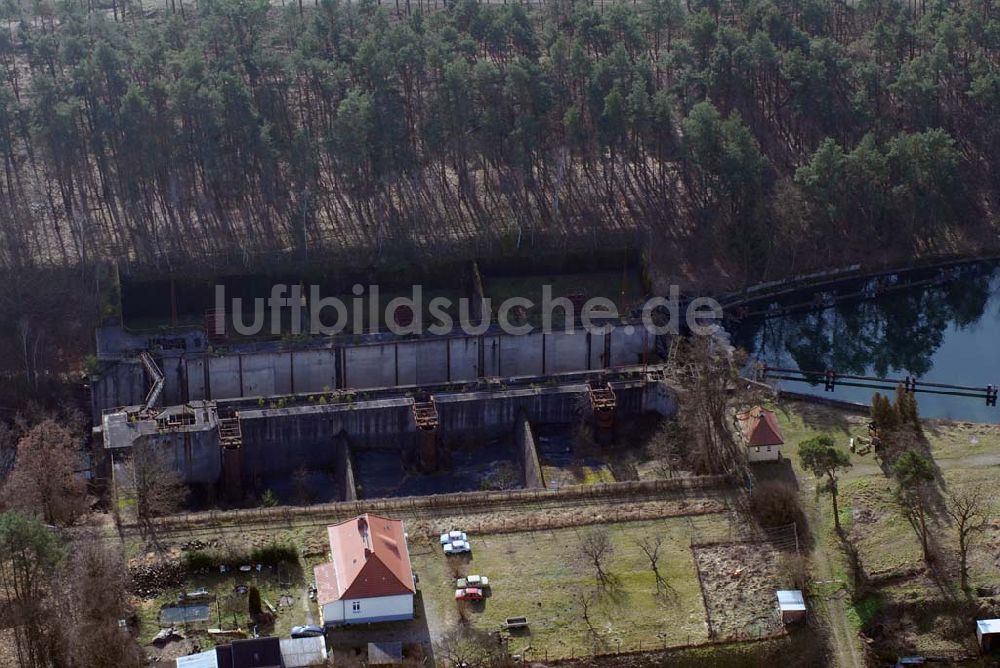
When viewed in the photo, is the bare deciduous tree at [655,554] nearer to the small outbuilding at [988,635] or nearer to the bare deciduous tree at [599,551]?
the bare deciduous tree at [599,551]

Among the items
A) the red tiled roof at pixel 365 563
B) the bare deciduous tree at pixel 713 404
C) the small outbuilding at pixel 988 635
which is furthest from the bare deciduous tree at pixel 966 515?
the red tiled roof at pixel 365 563

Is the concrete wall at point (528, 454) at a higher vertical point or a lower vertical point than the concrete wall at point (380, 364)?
lower

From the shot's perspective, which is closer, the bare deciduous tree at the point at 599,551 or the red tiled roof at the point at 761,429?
the bare deciduous tree at the point at 599,551

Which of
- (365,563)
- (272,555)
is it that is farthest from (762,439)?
(272,555)

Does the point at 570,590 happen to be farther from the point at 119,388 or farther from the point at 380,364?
the point at 119,388

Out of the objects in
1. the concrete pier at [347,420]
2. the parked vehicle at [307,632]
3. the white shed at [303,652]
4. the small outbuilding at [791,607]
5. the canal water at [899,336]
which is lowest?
the small outbuilding at [791,607]

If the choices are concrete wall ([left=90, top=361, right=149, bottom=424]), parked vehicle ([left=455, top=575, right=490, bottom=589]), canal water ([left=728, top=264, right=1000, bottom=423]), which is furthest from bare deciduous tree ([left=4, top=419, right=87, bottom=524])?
canal water ([left=728, top=264, right=1000, bottom=423])

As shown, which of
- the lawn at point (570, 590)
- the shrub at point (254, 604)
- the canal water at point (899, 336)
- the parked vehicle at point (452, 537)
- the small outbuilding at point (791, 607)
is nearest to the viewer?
the shrub at point (254, 604)

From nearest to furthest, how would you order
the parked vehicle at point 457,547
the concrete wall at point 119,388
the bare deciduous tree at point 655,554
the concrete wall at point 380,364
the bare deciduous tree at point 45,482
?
the bare deciduous tree at point 655,554, the parked vehicle at point 457,547, the bare deciduous tree at point 45,482, the concrete wall at point 119,388, the concrete wall at point 380,364
